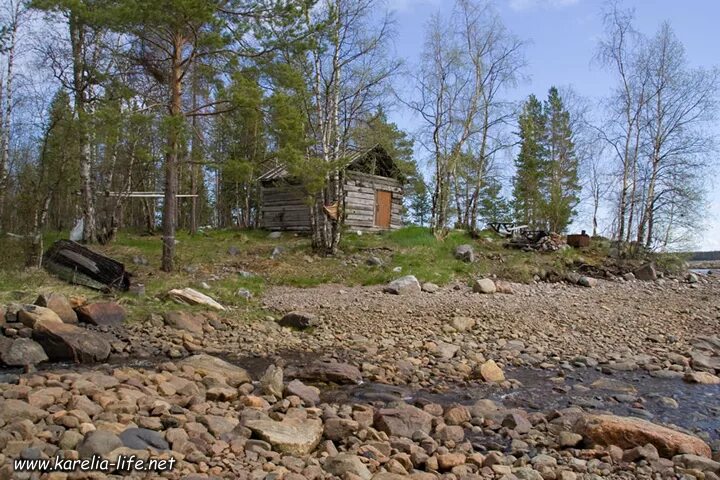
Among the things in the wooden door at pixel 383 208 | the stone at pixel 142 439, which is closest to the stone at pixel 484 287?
the stone at pixel 142 439

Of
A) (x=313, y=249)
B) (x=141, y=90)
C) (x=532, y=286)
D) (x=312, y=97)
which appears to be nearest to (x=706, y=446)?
(x=532, y=286)

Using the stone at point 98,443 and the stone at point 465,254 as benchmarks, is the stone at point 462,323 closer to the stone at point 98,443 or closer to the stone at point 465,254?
the stone at point 465,254

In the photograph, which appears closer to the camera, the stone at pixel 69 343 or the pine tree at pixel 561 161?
the stone at pixel 69 343

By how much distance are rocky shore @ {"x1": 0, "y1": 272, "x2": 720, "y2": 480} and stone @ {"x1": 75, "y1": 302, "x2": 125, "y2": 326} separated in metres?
0.03

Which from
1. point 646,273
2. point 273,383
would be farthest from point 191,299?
point 646,273

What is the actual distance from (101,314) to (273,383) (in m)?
4.26

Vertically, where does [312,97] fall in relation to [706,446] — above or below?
above

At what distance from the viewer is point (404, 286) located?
12.3m

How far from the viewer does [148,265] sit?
13680 mm

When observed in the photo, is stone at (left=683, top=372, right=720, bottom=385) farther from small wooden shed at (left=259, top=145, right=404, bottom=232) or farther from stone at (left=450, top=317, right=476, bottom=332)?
small wooden shed at (left=259, top=145, right=404, bottom=232)

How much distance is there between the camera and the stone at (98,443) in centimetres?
334

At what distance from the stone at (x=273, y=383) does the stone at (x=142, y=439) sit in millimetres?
1802

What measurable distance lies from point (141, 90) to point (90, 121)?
431 cm

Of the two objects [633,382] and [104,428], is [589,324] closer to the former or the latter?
[633,382]
